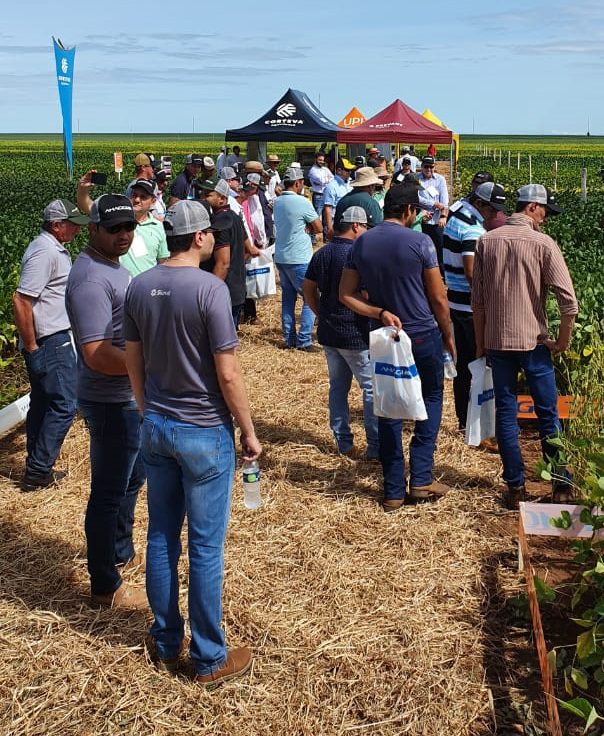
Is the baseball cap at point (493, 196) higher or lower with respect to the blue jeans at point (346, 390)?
higher

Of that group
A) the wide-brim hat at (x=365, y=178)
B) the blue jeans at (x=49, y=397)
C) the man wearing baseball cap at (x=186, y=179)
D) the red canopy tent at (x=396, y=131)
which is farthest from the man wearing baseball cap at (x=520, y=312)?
the red canopy tent at (x=396, y=131)

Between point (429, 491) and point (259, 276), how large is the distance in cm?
510

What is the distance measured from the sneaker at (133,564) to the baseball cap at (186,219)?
2274 mm

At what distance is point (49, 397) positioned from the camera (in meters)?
6.38

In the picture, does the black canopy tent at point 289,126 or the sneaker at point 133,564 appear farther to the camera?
the black canopy tent at point 289,126

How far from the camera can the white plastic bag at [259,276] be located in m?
10.5

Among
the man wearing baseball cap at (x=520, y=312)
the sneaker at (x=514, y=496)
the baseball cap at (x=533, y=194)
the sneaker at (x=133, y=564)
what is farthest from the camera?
the sneaker at (x=514, y=496)

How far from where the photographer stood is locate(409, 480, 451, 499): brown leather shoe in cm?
609

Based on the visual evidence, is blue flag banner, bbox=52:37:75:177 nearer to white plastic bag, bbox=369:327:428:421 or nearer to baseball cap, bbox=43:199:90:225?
baseball cap, bbox=43:199:90:225

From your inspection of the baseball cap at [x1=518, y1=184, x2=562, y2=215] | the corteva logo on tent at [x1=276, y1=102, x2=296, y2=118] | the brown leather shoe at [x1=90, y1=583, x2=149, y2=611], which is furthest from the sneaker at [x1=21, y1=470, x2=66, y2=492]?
the corteva logo on tent at [x1=276, y1=102, x2=296, y2=118]

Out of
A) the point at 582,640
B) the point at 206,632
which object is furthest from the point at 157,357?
the point at 582,640

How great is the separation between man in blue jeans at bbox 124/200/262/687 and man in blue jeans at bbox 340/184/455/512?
2.09m

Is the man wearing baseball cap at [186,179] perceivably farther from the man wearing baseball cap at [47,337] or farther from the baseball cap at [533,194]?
the baseball cap at [533,194]

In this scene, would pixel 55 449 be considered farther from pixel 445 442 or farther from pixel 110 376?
pixel 445 442
